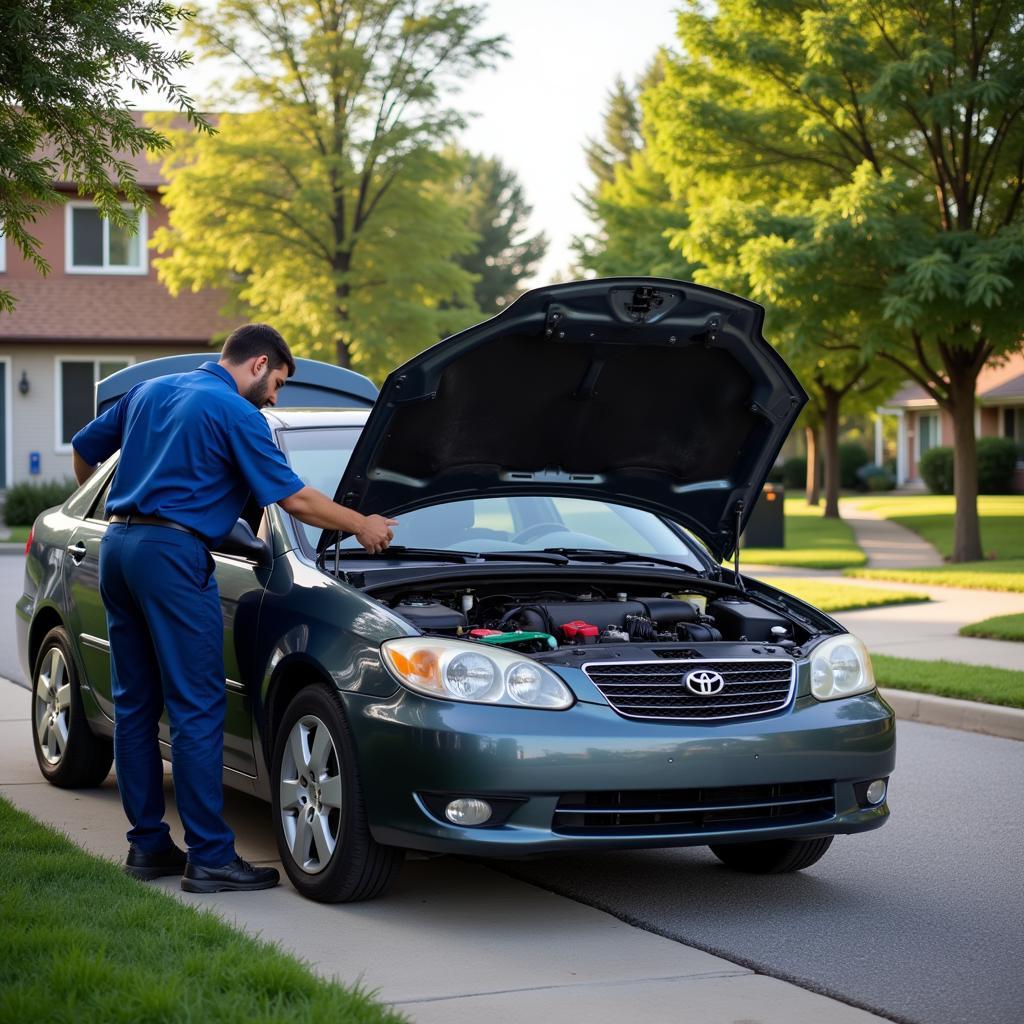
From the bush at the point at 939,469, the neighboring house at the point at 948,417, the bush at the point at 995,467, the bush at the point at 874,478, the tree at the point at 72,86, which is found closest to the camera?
the tree at the point at 72,86

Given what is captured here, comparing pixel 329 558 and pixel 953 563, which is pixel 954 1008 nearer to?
pixel 329 558

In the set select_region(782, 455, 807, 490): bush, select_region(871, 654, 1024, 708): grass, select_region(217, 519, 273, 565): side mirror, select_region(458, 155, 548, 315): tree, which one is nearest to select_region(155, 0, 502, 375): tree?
select_region(871, 654, 1024, 708): grass

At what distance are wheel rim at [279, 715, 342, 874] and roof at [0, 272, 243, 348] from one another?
88.4ft

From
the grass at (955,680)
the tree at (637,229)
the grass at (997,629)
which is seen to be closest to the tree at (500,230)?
the tree at (637,229)

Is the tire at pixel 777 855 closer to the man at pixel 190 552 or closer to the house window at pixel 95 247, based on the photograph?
the man at pixel 190 552

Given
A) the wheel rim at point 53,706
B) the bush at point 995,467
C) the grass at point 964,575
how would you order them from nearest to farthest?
the wheel rim at point 53,706
the grass at point 964,575
the bush at point 995,467

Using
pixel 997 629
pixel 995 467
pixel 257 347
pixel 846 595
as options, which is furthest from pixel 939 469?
pixel 257 347

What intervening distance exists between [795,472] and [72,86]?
5253cm

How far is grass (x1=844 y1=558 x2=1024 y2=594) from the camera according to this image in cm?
1778

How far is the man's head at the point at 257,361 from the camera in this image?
569 centimetres

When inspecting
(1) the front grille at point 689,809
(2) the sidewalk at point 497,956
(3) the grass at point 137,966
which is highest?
(1) the front grille at point 689,809

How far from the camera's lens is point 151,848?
219 inches

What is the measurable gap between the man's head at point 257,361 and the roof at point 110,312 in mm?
26407

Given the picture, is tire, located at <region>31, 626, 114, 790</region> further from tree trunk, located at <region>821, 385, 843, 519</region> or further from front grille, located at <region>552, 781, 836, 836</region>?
tree trunk, located at <region>821, 385, 843, 519</region>
